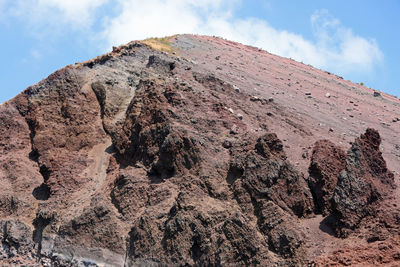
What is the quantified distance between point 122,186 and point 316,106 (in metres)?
14.0

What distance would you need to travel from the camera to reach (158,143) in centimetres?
2795

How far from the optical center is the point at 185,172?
26.5 m

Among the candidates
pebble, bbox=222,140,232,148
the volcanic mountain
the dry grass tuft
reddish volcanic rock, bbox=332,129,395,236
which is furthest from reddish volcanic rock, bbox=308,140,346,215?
the dry grass tuft

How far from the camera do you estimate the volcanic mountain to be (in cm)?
2375

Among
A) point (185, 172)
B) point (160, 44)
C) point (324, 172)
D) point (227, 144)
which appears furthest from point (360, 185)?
point (160, 44)

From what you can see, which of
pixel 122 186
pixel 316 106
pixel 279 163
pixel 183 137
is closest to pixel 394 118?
pixel 316 106

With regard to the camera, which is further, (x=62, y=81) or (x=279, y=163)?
(x=62, y=81)

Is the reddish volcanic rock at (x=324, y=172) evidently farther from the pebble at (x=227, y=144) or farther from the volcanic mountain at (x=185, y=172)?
the pebble at (x=227, y=144)

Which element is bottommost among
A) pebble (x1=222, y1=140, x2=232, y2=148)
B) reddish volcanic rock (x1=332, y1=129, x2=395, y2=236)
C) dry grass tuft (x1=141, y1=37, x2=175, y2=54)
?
reddish volcanic rock (x1=332, y1=129, x2=395, y2=236)

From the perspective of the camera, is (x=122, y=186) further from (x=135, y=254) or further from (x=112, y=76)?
(x=112, y=76)

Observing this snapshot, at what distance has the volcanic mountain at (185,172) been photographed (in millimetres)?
23750

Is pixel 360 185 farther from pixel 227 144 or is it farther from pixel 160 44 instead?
pixel 160 44

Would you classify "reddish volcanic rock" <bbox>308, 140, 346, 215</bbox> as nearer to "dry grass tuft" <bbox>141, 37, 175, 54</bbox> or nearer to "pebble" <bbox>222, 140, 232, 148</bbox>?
"pebble" <bbox>222, 140, 232, 148</bbox>

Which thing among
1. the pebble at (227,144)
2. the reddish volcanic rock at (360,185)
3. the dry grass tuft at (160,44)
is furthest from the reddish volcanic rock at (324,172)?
the dry grass tuft at (160,44)
